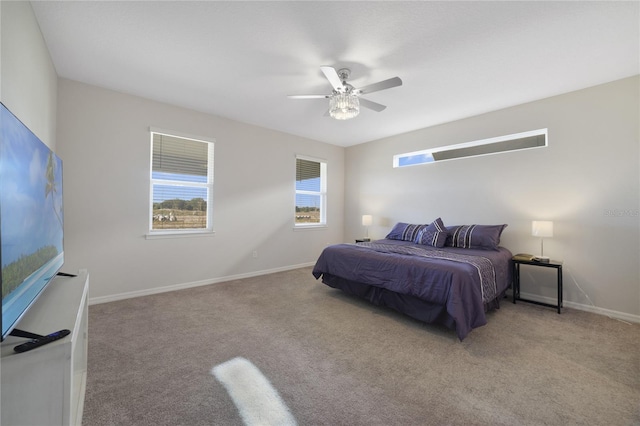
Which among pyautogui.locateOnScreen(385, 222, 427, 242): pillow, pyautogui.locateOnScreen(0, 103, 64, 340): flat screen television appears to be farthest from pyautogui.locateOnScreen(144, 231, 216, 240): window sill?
pyautogui.locateOnScreen(385, 222, 427, 242): pillow

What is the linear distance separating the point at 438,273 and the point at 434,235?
1.52m

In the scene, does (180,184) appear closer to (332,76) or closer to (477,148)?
(332,76)

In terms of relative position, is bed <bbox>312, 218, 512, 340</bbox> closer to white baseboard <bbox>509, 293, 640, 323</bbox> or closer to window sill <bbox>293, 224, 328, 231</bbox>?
white baseboard <bbox>509, 293, 640, 323</bbox>

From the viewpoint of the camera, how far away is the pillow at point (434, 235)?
3.79m

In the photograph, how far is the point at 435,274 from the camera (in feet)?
8.14

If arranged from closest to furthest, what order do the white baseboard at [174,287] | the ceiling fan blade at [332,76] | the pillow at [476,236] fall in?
the ceiling fan blade at [332,76] < the white baseboard at [174,287] < the pillow at [476,236]

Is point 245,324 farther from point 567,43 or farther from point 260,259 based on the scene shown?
point 567,43

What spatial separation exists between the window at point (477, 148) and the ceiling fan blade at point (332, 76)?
2.62 m

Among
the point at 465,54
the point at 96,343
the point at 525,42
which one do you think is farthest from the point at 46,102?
the point at 525,42

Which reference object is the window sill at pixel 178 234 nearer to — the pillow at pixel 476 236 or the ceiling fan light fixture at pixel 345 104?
the ceiling fan light fixture at pixel 345 104

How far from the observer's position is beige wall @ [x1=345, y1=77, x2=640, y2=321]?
9.43ft

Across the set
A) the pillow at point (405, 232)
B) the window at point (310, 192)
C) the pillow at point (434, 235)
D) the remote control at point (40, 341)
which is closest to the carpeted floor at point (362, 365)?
the remote control at point (40, 341)

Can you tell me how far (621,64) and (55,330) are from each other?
15.5 feet

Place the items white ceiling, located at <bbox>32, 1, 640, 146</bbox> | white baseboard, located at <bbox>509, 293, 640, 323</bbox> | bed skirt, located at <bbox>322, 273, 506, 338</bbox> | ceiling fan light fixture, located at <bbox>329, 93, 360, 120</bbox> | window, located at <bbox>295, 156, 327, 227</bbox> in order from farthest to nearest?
window, located at <bbox>295, 156, 327, 227</bbox>
white baseboard, located at <bbox>509, 293, 640, 323</bbox>
ceiling fan light fixture, located at <bbox>329, 93, 360, 120</bbox>
bed skirt, located at <bbox>322, 273, 506, 338</bbox>
white ceiling, located at <bbox>32, 1, 640, 146</bbox>
